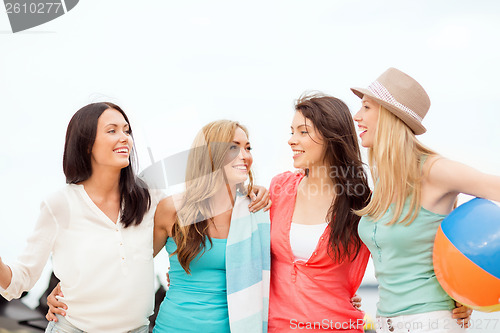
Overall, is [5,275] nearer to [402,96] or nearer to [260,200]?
[260,200]

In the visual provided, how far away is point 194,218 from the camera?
2.56 metres

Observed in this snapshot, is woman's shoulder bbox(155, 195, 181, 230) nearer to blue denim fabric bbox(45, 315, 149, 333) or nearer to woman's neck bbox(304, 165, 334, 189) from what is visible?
blue denim fabric bbox(45, 315, 149, 333)

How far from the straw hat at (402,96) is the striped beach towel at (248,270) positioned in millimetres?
864

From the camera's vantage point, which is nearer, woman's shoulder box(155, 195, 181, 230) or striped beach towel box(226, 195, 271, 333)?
striped beach towel box(226, 195, 271, 333)

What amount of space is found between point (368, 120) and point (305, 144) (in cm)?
40

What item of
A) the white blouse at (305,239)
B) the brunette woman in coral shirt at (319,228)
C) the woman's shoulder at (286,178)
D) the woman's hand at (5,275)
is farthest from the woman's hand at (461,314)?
the woman's hand at (5,275)

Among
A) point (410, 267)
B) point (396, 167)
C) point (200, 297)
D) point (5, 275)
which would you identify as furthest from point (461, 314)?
point (5, 275)

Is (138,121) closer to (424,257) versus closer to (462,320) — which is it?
(424,257)

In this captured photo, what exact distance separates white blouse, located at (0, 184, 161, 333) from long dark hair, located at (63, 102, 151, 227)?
8cm

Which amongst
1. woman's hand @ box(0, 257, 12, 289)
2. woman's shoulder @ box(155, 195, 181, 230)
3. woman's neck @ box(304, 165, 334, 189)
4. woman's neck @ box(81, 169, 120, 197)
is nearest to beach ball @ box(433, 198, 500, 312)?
woman's neck @ box(304, 165, 334, 189)

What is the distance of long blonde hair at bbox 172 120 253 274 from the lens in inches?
99.4

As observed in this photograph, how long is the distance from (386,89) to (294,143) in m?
0.58

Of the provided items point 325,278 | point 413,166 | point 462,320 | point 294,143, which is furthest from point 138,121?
point 462,320

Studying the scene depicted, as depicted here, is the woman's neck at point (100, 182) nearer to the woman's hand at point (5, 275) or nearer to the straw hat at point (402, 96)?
the woman's hand at point (5, 275)
